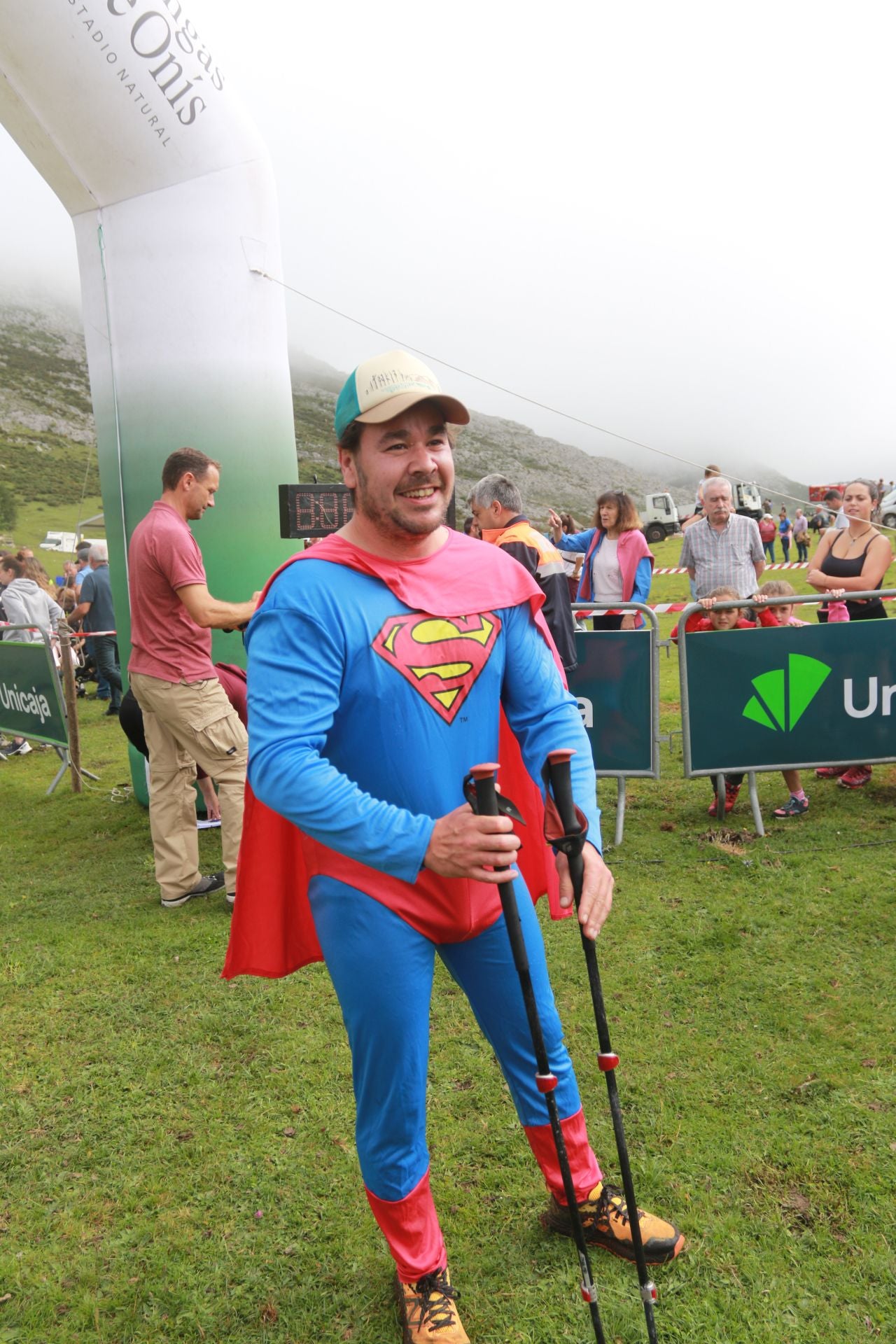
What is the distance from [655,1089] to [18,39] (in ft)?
23.0

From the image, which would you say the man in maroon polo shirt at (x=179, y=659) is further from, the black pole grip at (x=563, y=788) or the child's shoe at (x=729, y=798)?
the child's shoe at (x=729, y=798)

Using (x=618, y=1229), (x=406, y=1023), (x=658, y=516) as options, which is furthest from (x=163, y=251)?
(x=658, y=516)

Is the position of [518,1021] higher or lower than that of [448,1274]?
higher

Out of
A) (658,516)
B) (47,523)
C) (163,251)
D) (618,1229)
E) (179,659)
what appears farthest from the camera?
(47,523)

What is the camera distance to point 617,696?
6.09 m

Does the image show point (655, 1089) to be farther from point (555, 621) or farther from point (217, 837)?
point (217, 837)

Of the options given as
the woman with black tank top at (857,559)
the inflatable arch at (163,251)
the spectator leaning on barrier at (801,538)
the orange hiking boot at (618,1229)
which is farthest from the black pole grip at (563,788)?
the spectator leaning on barrier at (801,538)

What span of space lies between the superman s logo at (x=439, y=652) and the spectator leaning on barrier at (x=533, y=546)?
377cm

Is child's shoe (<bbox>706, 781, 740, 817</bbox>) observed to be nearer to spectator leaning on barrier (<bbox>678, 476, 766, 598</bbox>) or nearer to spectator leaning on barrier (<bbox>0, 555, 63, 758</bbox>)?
spectator leaning on barrier (<bbox>678, 476, 766, 598</bbox>)

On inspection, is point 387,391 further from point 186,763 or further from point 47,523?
point 47,523

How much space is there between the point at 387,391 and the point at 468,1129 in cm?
264

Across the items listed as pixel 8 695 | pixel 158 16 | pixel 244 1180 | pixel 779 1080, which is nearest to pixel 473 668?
pixel 244 1180

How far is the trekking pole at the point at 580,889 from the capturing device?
194 cm

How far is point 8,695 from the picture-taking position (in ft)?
28.8
